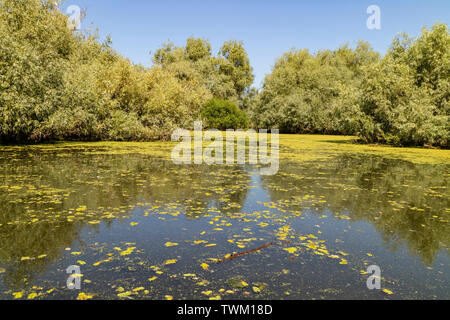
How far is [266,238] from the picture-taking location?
17.0 feet

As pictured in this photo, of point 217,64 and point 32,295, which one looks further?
point 217,64

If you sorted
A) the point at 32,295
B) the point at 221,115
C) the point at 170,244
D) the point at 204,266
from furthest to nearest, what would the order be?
the point at 221,115 → the point at 170,244 → the point at 204,266 → the point at 32,295

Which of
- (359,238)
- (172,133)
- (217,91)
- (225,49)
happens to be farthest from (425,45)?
(225,49)

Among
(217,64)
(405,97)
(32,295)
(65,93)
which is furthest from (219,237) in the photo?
(217,64)

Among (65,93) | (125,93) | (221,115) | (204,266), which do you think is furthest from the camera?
(221,115)

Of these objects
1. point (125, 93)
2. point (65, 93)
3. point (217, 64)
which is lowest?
point (65, 93)

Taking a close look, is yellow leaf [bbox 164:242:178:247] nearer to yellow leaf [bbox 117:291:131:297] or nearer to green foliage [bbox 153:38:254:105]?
yellow leaf [bbox 117:291:131:297]

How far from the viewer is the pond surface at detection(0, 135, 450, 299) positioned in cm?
364

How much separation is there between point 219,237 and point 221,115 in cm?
3997

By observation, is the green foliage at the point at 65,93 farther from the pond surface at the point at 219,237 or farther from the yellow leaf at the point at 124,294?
the yellow leaf at the point at 124,294

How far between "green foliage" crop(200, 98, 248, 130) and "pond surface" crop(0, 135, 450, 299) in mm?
33967

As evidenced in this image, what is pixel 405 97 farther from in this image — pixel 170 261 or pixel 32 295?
pixel 32 295

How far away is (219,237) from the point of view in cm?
517

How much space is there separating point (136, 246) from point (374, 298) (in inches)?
123
